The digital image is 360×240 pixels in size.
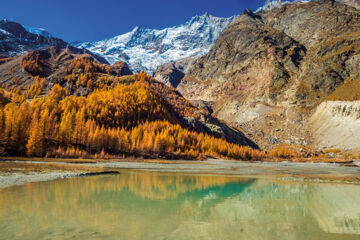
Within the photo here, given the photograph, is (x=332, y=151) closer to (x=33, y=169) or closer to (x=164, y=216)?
(x=33, y=169)

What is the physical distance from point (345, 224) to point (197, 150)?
302ft

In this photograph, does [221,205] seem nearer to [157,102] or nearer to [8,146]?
[8,146]

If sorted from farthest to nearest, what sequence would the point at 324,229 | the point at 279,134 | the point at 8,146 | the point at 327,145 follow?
1. the point at 279,134
2. the point at 327,145
3. the point at 8,146
4. the point at 324,229

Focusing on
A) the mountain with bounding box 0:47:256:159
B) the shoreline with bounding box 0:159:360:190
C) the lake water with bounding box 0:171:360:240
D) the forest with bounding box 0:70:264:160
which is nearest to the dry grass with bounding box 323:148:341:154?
the forest with bounding box 0:70:264:160

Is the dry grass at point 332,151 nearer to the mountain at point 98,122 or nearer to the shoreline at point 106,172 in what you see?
the mountain at point 98,122

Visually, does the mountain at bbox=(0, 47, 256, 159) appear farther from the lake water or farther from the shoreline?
the lake water

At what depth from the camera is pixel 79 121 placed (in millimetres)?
85688

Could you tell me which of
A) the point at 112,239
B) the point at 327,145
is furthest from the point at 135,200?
the point at 327,145

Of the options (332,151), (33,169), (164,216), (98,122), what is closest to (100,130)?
(98,122)

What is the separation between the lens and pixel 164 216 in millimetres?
16609

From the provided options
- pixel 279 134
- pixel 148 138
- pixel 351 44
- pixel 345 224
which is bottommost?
pixel 345 224

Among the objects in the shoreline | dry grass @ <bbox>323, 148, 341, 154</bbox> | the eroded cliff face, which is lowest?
the shoreline

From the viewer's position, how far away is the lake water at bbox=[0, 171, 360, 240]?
12.9 meters

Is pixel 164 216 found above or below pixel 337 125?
below
